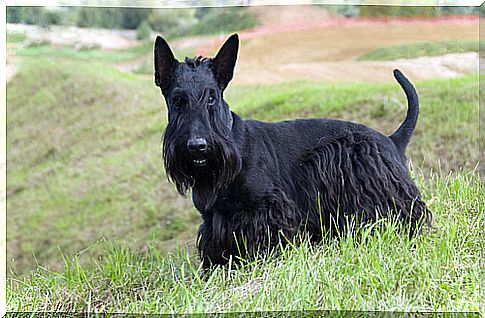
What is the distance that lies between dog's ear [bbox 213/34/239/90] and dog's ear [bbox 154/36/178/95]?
0.48 ft

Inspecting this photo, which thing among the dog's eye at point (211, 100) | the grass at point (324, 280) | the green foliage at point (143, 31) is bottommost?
the grass at point (324, 280)

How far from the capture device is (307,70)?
9.12 ft

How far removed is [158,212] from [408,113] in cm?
150

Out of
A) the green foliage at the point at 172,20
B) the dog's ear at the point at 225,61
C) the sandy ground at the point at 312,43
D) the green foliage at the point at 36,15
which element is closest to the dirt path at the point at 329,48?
the sandy ground at the point at 312,43

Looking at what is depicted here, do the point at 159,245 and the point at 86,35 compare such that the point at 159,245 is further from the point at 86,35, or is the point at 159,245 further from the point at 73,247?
the point at 86,35

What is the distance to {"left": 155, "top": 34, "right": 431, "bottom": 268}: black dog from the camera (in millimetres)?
1954

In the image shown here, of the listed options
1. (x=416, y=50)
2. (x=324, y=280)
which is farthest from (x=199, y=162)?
(x=416, y=50)

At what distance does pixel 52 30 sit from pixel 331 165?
62.9 inches

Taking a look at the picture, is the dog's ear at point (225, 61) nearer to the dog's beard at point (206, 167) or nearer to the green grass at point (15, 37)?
the dog's beard at point (206, 167)

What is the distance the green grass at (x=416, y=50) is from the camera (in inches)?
91.6

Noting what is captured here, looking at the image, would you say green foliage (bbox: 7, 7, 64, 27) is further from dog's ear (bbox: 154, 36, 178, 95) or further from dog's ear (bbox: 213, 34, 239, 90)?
dog's ear (bbox: 213, 34, 239, 90)

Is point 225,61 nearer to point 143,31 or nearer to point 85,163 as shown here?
point 143,31

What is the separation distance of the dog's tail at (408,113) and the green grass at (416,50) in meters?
0.24

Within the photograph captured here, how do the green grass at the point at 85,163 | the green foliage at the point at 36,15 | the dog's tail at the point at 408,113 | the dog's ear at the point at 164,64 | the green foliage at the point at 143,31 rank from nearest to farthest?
1. the dog's ear at the point at 164,64
2. the dog's tail at the point at 408,113
3. the green foliage at the point at 36,15
4. the green foliage at the point at 143,31
5. the green grass at the point at 85,163
